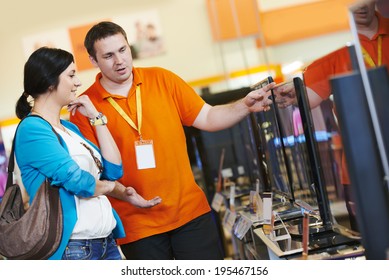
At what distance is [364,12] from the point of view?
1684mm

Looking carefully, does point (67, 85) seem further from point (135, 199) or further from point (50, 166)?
point (135, 199)

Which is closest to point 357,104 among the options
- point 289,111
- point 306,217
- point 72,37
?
point 306,217

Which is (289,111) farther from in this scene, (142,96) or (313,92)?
(142,96)

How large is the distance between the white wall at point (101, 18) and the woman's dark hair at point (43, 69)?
188cm

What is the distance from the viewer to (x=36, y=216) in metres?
2.17

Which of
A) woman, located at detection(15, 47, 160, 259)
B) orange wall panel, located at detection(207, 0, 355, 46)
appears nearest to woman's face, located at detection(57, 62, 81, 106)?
woman, located at detection(15, 47, 160, 259)

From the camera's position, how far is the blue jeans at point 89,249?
2.26m

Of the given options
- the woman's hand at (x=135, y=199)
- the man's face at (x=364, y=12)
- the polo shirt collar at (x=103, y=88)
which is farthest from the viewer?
the polo shirt collar at (x=103, y=88)

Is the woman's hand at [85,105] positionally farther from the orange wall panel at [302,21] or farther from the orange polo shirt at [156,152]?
the orange wall panel at [302,21]

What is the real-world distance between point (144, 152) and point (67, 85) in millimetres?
551

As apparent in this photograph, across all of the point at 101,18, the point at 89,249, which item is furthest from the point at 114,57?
the point at 101,18

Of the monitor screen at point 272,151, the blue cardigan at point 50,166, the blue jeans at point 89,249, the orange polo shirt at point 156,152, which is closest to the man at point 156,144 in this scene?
the orange polo shirt at point 156,152
